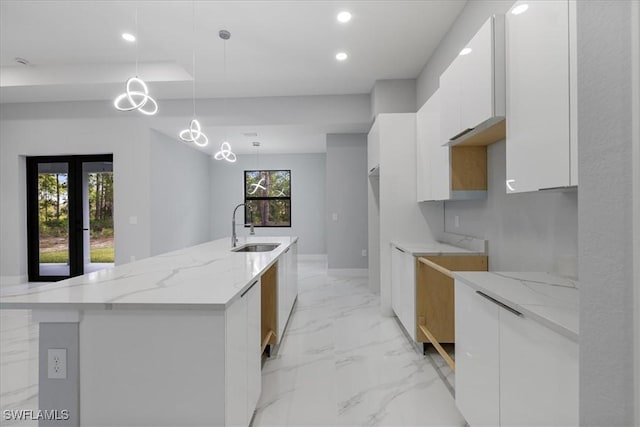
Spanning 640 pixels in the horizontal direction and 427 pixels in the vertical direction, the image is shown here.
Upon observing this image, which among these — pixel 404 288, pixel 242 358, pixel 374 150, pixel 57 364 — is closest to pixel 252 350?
pixel 242 358

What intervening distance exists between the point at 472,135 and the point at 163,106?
4574mm

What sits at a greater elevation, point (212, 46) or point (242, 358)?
point (212, 46)

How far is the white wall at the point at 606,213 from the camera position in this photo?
52 centimetres

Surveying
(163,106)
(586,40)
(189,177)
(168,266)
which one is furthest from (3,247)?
(586,40)

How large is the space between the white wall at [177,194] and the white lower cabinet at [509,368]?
496 centimetres

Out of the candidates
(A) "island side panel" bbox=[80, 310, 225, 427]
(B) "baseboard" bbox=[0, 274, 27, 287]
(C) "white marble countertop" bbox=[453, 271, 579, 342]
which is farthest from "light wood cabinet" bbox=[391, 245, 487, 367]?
(B) "baseboard" bbox=[0, 274, 27, 287]

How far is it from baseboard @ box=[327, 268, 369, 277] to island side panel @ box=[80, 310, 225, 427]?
15.1 ft

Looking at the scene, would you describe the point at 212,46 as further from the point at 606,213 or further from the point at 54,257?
the point at 54,257

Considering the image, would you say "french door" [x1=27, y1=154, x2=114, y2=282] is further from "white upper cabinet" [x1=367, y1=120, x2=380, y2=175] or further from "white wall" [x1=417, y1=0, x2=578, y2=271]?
"white wall" [x1=417, y1=0, x2=578, y2=271]

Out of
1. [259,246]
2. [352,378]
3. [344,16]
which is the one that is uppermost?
[344,16]

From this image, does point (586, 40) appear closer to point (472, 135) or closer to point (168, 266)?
point (472, 135)

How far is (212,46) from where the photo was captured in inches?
132

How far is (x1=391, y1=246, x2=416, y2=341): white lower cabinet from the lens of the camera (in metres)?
2.58

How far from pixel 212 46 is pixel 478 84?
286 centimetres
